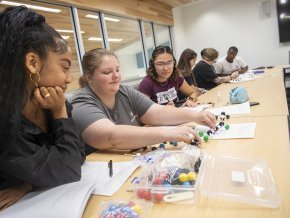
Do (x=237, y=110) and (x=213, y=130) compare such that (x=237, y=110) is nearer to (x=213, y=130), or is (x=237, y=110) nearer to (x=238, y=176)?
(x=213, y=130)

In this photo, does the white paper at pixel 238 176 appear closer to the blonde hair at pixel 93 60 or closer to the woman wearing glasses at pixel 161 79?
the blonde hair at pixel 93 60

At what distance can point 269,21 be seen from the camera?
623cm

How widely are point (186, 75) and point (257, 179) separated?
288cm

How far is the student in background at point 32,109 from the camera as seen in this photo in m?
0.73

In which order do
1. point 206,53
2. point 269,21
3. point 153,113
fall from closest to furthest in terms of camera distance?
point 153,113
point 206,53
point 269,21

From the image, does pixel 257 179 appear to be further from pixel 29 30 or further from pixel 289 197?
pixel 29 30

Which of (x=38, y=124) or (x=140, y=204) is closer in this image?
(x=140, y=204)

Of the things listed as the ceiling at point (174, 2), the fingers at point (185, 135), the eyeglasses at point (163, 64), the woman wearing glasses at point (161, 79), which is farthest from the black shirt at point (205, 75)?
the fingers at point (185, 135)

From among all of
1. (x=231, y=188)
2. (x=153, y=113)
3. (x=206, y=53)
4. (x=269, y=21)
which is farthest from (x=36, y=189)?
(x=269, y=21)

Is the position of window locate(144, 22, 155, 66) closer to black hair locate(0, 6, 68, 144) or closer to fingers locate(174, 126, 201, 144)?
fingers locate(174, 126, 201, 144)

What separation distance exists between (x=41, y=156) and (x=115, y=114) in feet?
2.14

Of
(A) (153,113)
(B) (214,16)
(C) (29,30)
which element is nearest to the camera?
(C) (29,30)

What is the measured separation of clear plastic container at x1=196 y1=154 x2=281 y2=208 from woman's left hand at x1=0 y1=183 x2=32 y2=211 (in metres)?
0.54

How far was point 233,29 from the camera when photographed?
666 centimetres
